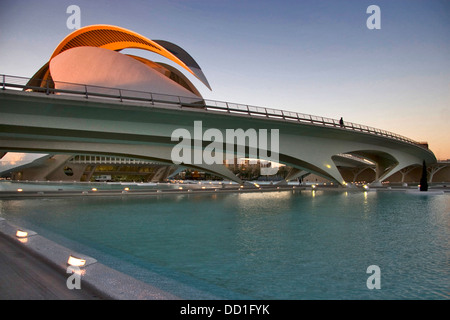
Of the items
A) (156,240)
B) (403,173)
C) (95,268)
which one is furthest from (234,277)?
(403,173)

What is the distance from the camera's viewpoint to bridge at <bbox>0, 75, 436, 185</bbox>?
19203 mm

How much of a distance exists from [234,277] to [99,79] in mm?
24472

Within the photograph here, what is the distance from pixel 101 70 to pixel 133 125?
22.3ft

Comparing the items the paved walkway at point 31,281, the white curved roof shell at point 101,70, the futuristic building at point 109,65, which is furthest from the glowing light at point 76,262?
the white curved roof shell at point 101,70

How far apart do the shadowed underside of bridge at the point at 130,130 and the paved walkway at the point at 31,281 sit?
15744 millimetres

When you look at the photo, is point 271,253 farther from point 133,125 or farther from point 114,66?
point 114,66

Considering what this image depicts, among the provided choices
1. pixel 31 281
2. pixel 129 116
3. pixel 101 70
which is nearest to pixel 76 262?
pixel 31 281

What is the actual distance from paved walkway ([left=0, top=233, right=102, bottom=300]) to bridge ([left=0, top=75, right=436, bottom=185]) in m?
14.7

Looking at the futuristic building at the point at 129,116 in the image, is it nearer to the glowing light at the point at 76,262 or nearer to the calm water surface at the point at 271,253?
the calm water surface at the point at 271,253

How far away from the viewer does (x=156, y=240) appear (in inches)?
354

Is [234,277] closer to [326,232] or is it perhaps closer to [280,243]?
[280,243]

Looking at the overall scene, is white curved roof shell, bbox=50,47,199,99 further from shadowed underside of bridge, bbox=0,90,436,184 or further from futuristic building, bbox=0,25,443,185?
shadowed underside of bridge, bbox=0,90,436,184

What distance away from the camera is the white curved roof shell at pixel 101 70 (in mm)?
25703
